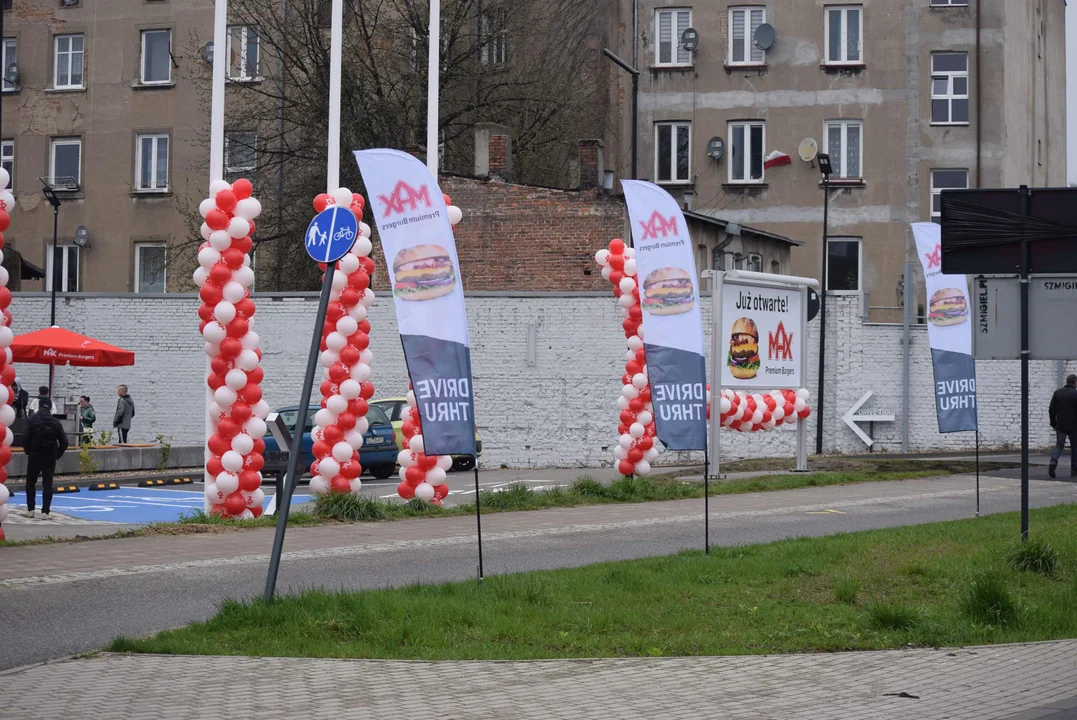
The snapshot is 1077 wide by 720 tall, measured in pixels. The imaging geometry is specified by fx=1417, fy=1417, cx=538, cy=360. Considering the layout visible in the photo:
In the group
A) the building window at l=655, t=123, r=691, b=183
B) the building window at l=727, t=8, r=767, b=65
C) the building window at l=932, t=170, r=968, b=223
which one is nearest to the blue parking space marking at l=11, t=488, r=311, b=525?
the building window at l=655, t=123, r=691, b=183

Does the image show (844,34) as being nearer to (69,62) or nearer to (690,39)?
(690,39)

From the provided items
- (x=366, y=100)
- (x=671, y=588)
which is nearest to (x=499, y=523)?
(x=671, y=588)

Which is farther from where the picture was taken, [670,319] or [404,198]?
[670,319]

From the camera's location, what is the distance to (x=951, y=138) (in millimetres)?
43312

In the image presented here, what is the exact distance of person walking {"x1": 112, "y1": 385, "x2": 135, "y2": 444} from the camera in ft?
112

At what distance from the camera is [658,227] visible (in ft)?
57.6

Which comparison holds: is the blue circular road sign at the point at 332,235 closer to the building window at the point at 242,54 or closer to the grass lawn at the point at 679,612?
the grass lawn at the point at 679,612

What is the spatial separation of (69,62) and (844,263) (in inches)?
1020

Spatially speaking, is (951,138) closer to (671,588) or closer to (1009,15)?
(1009,15)

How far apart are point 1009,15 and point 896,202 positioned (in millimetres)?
6734

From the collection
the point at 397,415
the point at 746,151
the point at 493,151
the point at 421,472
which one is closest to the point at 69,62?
the point at 493,151

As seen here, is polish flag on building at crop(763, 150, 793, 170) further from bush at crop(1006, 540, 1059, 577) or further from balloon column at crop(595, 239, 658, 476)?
bush at crop(1006, 540, 1059, 577)

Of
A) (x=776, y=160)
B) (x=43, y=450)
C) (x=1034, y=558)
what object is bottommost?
(x=1034, y=558)

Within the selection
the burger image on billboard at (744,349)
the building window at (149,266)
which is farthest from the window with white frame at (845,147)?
the burger image on billboard at (744,349)
